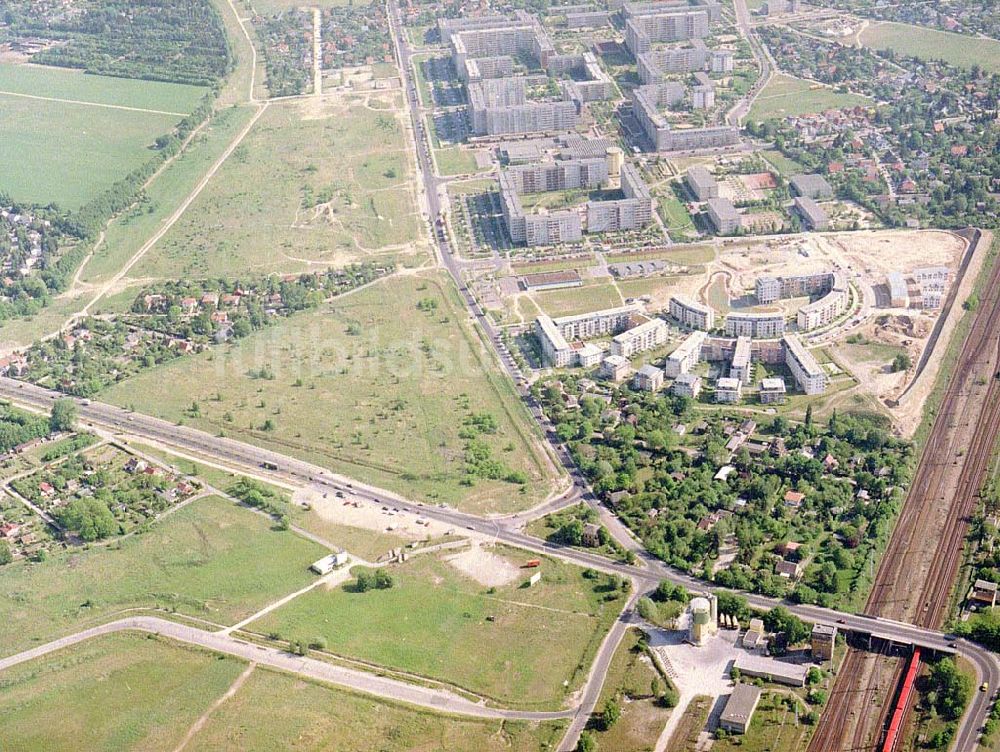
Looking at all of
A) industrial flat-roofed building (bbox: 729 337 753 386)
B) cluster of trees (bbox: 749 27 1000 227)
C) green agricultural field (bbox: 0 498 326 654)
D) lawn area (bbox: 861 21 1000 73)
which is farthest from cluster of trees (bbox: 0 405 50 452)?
lawn area (bbox: 861 21 1000 73)

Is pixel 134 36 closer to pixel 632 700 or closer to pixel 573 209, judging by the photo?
pixel 573 209

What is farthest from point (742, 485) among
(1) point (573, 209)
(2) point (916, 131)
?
(2) point (916, 131)

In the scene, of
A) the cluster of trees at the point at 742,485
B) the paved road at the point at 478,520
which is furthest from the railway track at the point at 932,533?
the paved road at the point at 478,520

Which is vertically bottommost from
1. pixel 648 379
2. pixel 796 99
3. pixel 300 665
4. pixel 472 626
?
pixel 300 665

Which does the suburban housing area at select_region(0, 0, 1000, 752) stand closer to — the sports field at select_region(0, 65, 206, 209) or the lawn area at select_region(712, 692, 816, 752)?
the lawn area at select_region(712, 692, 816, 752)

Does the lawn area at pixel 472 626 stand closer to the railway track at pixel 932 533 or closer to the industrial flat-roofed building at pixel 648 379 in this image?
the railway track at pixel 932 533

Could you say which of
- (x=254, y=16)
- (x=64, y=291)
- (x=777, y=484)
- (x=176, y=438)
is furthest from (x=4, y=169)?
(x=777, y=484)
